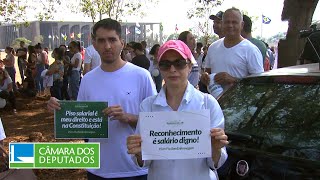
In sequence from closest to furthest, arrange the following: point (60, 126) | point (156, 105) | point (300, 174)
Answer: point (156, 105), point (300, 174), point (60, 126)

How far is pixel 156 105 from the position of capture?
7.48 feet

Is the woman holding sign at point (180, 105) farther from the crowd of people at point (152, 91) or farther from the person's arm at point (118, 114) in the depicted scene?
the person's arm at point (118, 114)

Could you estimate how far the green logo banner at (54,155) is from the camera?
2.38 meters

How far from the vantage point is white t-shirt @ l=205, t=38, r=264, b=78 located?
3.94m

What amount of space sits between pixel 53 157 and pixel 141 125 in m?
0.62

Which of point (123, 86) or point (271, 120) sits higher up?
point (123, 86)

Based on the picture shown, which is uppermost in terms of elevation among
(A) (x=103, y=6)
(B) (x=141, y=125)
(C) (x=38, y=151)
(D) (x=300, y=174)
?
(A) (x=103, y=6)

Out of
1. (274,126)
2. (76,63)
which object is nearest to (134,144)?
(274,126)

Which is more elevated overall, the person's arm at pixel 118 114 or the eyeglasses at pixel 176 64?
the eyeglasses at pixel 176 64

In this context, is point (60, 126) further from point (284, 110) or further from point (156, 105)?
point (284, 110)

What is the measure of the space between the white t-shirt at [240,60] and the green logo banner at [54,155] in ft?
6.42

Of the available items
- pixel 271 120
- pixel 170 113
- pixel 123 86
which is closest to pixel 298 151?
pixel 271 120

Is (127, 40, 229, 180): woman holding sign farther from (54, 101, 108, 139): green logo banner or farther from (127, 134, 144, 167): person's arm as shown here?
(54, 101, 108, 139): green logo banner

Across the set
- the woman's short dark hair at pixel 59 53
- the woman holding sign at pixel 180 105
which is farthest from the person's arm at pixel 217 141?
the woman's short dark hair at pixel 59 53
